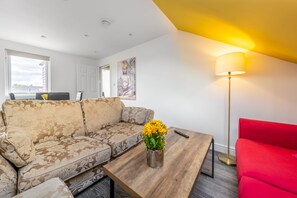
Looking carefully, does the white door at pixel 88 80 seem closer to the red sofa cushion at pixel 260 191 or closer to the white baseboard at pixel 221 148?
the white baseboard at pixel 221 148

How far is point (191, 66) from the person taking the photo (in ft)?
8.36

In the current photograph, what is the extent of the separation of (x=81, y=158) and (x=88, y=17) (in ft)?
7.74

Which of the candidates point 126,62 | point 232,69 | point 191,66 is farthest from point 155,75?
point 232,69

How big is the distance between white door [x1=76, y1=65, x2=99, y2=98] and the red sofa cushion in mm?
5117

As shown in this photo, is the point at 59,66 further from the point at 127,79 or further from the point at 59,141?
the point at 59,141

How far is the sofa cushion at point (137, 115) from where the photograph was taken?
223 cm

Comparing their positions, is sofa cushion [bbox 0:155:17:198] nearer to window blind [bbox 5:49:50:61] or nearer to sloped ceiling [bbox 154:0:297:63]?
sloped ceiling [bbox 154:0:297:63]

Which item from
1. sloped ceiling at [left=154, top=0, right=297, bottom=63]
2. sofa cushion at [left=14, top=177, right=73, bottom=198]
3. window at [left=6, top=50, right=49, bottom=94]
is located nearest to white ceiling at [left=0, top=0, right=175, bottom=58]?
window at [left=6, top=50, right=49, bottom=94]

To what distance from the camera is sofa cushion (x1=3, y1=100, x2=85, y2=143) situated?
135cm

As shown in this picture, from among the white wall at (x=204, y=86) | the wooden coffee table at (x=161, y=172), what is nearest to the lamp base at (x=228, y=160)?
the white wall at (x=204, y=86)

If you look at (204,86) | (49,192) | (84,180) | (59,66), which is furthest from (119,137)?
(59,66)

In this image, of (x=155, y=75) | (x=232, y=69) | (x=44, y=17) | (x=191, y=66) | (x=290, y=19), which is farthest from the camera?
(x=155, y=75)

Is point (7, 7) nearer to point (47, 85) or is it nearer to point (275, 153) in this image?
point (47, 85)

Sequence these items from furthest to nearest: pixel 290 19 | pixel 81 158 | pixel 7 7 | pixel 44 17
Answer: pixel 44 17 < pixel 7 7 < pixel 81 158 < pixel 290 19
